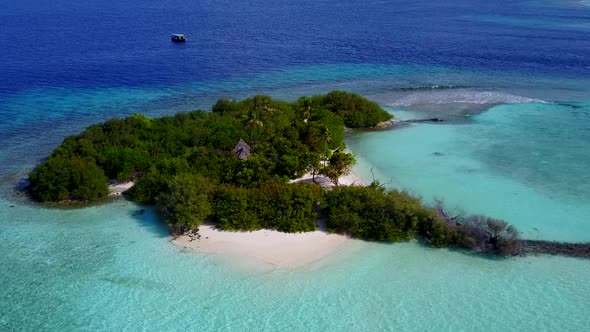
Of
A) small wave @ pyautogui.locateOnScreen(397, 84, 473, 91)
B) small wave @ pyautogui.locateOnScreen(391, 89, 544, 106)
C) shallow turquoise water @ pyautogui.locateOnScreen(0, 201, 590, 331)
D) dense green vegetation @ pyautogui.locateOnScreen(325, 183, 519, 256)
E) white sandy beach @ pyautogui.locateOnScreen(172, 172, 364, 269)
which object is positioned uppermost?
small wave @ pyautogui.locateOnScreen(397, 84, 473, 91)

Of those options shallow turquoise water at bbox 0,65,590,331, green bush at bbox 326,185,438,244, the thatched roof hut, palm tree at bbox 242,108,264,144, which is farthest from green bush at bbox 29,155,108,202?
green bush at bbox 326,185,438,244

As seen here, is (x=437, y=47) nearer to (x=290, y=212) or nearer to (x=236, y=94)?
(x=236, y=94)

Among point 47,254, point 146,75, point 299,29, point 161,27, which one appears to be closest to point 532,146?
point 47,254

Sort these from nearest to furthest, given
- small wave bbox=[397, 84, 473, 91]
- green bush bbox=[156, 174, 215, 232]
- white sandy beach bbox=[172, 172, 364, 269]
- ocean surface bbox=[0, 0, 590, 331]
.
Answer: ocean surface bbox=[0, 0, 590, 331], white sandy beach bbox=[172, 172, 364, 269], green bush bbox=[156, 174, 215, 232], small wave bbox=[397, 84, 473, 91]

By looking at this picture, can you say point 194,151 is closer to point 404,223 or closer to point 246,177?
point 246,177

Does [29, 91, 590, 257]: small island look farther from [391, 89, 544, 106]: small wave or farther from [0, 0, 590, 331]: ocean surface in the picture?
[391, 89, 544, 106]: small wave

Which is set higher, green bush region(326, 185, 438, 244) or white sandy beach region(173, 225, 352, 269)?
green bush region(326, 185, 438, 244)

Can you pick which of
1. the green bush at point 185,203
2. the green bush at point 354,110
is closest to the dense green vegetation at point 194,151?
the green bush at point 185,203

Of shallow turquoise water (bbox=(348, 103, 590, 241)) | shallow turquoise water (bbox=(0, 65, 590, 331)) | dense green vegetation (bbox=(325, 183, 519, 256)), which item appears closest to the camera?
shallow turquoise water (bbox=(0, 65, 590, 331))
